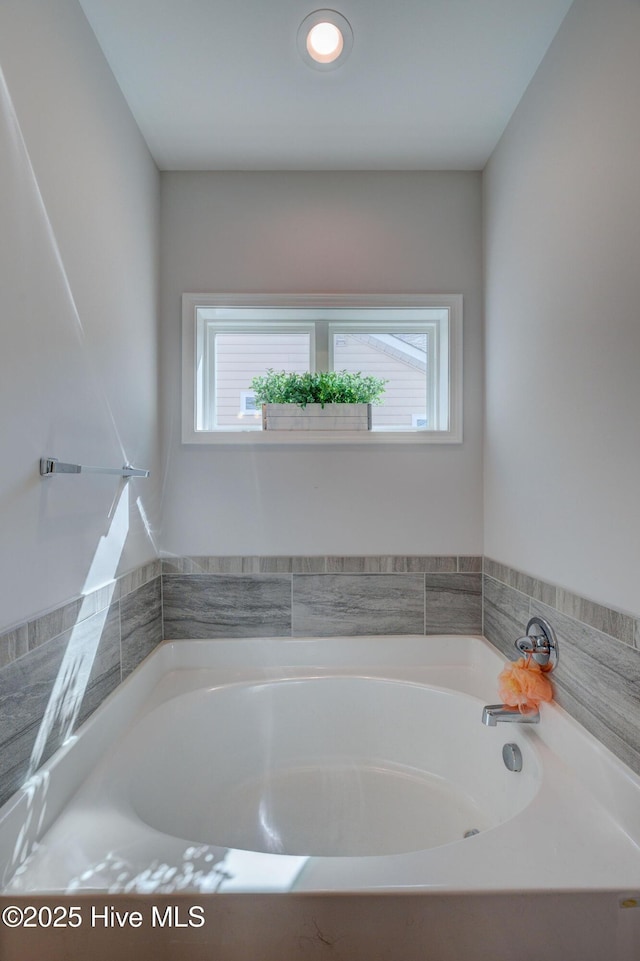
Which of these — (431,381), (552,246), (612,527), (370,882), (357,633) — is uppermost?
(552,246)

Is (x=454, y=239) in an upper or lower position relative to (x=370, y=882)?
upper

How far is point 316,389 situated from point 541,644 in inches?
48.9

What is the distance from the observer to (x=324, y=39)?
147 centimetres

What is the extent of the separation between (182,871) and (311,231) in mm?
2100

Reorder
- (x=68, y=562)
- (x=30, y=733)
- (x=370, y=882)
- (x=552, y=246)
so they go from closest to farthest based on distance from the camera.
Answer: (x=370, y=882) → (x=30, y=733) → (x=68, y=562) → (x=552, y=246)

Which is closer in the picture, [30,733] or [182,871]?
[182,871]

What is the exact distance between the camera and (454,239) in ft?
6.91

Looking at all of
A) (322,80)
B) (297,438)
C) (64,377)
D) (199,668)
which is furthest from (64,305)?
(199,668)

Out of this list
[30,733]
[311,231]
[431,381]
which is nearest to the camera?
[30,733]

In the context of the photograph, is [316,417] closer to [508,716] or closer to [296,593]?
[296,593]

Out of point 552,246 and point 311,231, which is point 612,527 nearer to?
point 552,246

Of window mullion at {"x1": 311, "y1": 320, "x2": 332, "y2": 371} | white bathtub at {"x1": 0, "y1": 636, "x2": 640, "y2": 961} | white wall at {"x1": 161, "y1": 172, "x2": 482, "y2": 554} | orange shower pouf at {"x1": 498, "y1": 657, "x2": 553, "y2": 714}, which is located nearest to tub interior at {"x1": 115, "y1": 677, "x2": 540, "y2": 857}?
white bathtub at {"x1": 0, "y1": 636, "x2": 640, "y2": 961}

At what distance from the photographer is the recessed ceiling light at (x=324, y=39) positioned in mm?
1412

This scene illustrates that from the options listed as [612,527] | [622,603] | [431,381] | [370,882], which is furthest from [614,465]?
[431,381]
